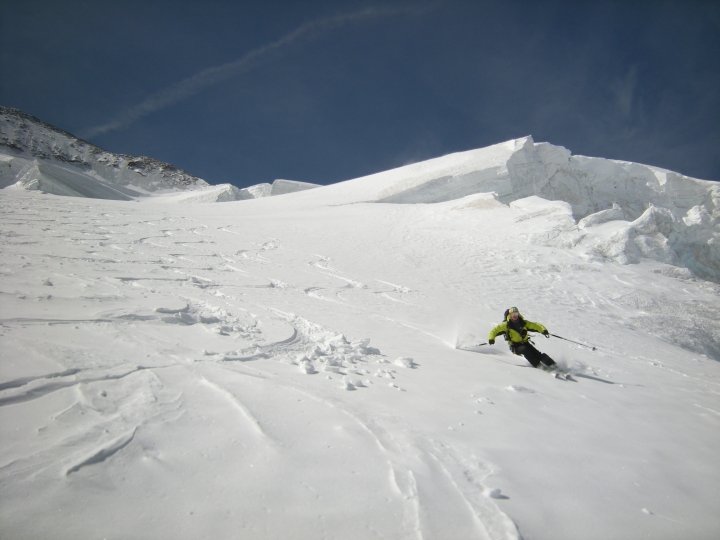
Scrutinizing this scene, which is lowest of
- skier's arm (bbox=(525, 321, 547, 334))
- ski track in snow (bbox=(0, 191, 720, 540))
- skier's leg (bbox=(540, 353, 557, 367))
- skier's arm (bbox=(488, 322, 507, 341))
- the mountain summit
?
ski track in snow (bbox=(0, 191, 720, 540))

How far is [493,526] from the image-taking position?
2.32 metres

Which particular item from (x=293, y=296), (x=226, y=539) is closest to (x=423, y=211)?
(x=293, y=296)

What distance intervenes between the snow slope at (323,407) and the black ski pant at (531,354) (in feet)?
0.61

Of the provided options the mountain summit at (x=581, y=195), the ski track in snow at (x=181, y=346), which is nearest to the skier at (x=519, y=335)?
the ski track in snow at (x=181, y=346)

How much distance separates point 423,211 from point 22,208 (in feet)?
67.8

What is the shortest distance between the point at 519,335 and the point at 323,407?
4.72 metres

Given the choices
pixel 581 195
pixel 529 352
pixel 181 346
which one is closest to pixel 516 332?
pixel 529 352

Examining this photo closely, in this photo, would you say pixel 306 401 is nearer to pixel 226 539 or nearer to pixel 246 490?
pixel 246 490

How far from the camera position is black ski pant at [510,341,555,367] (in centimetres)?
629

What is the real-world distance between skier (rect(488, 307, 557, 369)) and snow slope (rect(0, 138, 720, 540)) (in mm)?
239

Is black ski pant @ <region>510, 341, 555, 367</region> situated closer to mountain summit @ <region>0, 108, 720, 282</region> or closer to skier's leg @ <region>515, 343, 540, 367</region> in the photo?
skier's leg @ <region>515, 343, 540, 367</region>

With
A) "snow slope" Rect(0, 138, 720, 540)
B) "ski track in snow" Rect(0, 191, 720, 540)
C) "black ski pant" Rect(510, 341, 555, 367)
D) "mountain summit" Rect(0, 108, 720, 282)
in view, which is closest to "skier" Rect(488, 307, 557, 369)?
"black ski pant" Rect(510, 341, 555, 367)

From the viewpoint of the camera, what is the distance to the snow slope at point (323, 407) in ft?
7.32

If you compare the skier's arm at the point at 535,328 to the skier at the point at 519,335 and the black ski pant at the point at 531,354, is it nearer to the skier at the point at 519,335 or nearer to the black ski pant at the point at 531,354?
the skier at the point at 519,335
